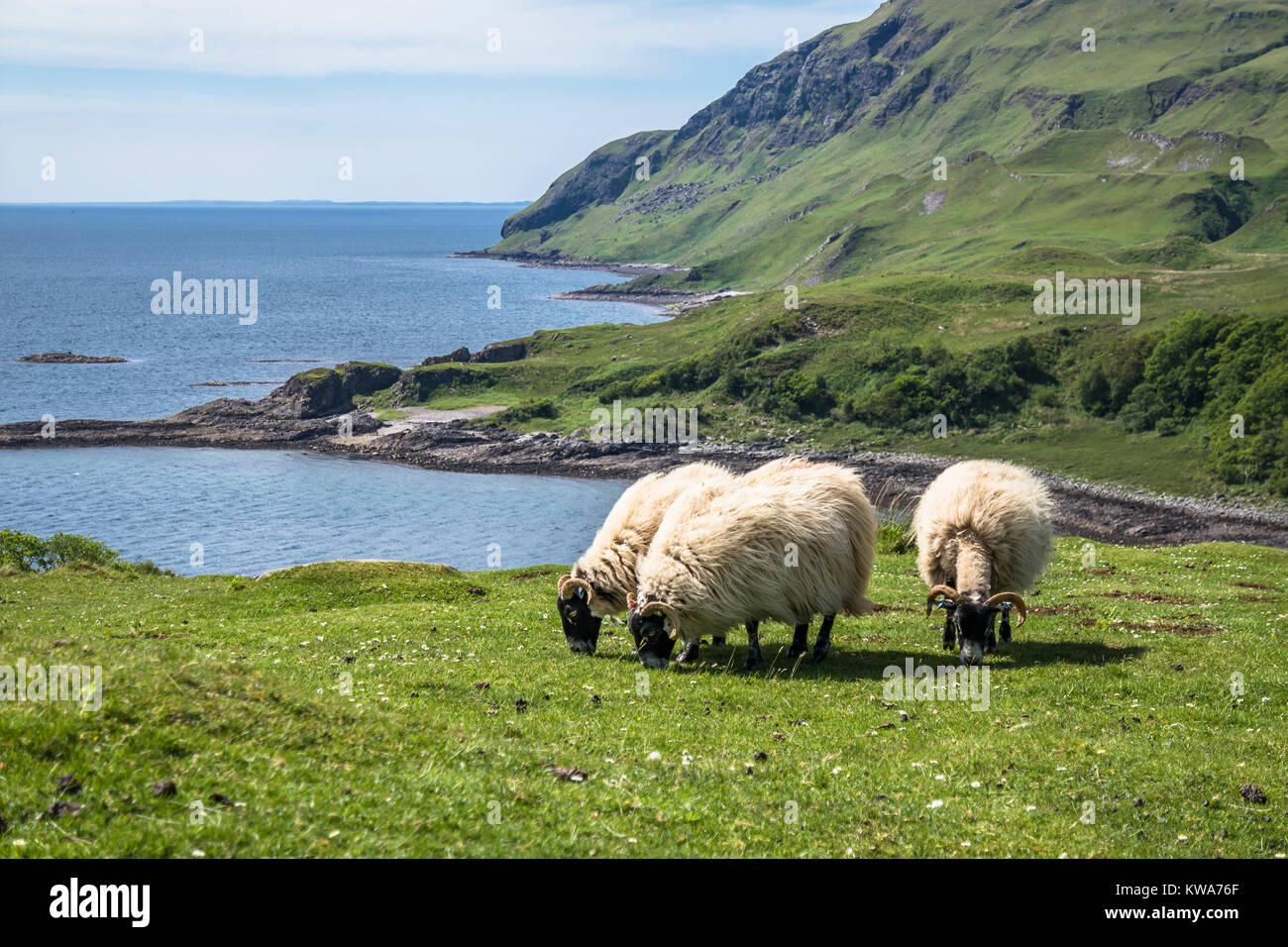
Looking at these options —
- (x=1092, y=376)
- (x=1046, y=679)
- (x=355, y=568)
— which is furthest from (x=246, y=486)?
(x=1046, y=679)

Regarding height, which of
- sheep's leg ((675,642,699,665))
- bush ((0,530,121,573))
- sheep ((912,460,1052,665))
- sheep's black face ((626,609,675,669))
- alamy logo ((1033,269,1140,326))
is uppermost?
alamy logo ((1033,269,1140,326))

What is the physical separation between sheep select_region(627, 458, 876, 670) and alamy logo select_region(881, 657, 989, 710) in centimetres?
224

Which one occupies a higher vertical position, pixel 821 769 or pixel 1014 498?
pixel 1014 498

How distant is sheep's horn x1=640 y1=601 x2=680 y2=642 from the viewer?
20.6m

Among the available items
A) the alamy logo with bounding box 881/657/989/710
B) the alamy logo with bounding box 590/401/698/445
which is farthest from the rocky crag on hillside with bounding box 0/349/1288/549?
the alamy logo with bounding box 881/657/989/710

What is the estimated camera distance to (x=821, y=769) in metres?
13.7

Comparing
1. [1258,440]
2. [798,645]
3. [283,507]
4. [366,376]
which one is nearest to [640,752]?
[798,645]

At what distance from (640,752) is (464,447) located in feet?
490

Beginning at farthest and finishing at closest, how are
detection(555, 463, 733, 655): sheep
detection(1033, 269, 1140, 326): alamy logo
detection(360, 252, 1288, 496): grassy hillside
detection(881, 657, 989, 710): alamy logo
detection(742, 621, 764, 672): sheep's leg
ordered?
detection(1033, 269, 1140, 326): alamy logo < detection(360, 252, 1288, 496): grassy hillside < detection(555, 463, 733, 655): sheep < detection(742, 621, 764, 672): sheep's leg < detection(881, 657, 989, 710): alamy logo

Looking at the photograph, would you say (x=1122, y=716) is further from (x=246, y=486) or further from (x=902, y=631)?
(x=246, y=486)

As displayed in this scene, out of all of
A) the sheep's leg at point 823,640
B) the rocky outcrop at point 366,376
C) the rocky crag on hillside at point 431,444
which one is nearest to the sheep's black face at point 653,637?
the sheep's leg at point 823,640
